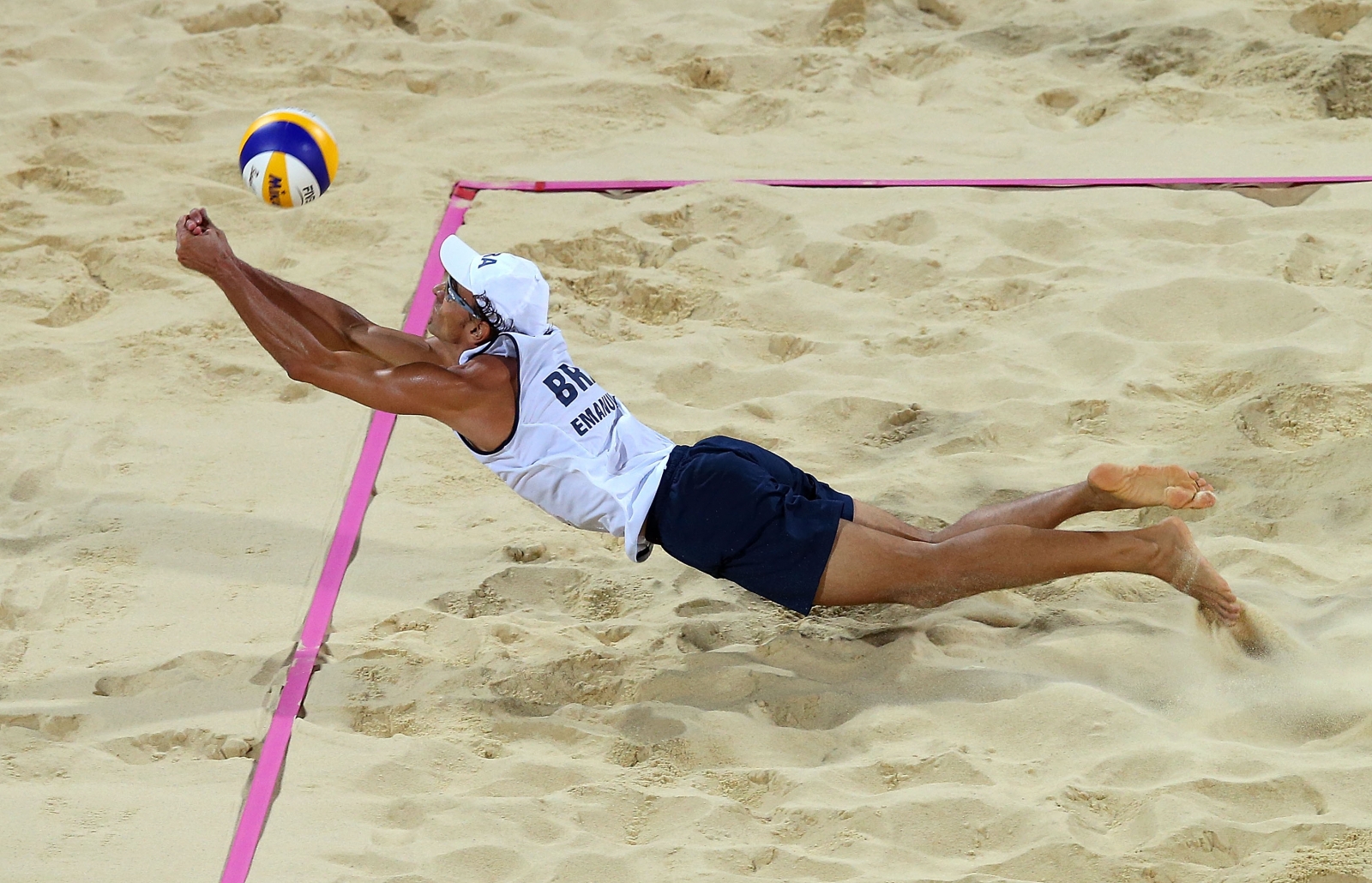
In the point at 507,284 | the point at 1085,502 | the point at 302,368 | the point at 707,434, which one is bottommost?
the point at 707,434

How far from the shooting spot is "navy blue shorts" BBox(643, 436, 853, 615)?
10.4ft

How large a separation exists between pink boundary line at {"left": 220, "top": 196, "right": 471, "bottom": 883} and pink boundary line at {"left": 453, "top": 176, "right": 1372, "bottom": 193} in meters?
0.62

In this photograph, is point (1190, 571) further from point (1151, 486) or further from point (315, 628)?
point (315, 628)

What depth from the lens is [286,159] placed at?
3748 millimetres

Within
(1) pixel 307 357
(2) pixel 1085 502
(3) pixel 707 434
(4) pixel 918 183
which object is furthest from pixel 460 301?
(4) pixel 918 183

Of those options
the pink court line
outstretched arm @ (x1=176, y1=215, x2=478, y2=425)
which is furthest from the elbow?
the pink court line

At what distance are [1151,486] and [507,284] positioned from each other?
1.53m

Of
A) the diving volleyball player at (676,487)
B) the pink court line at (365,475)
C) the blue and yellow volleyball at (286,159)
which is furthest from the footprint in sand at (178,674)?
the blue and yellow volleyball at (286,159)

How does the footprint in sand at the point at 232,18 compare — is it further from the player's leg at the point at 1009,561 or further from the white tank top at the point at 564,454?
the player's leg at the point at 1009,561

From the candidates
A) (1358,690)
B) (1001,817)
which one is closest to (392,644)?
(1001,817)

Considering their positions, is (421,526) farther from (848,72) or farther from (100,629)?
(848,72)

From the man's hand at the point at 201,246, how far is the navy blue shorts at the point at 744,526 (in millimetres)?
1109

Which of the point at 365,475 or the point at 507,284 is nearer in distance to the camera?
the point at 507,284

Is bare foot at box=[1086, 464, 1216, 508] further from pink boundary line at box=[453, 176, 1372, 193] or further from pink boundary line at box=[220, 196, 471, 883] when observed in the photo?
pink boundary line at box=[453, 176, 1372, 193]
